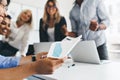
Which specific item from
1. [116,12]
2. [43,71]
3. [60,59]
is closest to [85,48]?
[60,59]

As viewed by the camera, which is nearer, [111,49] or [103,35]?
[103,35]

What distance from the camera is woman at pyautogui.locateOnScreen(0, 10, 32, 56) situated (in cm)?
222

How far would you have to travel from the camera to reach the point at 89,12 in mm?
2557

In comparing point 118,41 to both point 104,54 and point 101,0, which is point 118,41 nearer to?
point 104,54

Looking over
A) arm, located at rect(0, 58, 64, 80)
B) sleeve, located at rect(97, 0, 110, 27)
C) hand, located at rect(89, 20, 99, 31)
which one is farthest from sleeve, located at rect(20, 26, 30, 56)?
arm, located at rect(0, 58, 64, 80)

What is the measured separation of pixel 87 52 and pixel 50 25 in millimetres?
983

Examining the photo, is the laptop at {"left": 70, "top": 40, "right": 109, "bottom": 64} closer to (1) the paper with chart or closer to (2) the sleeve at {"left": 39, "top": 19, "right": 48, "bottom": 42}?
(1) the paper with chart

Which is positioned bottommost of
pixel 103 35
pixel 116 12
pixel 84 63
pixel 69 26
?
pixel 84 63

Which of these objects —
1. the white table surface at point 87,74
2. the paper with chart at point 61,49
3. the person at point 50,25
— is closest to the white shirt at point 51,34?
the person at point 50,25

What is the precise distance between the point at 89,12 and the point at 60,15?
437mm

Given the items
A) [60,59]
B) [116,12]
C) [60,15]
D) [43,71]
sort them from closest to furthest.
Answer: [43,71], [60,59], [60,15], [116,12]

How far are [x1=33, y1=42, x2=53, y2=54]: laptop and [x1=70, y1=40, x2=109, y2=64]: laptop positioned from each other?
0.35 metres

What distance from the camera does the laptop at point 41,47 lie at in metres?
2.18

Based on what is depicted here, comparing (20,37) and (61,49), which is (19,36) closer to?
(20,37)
